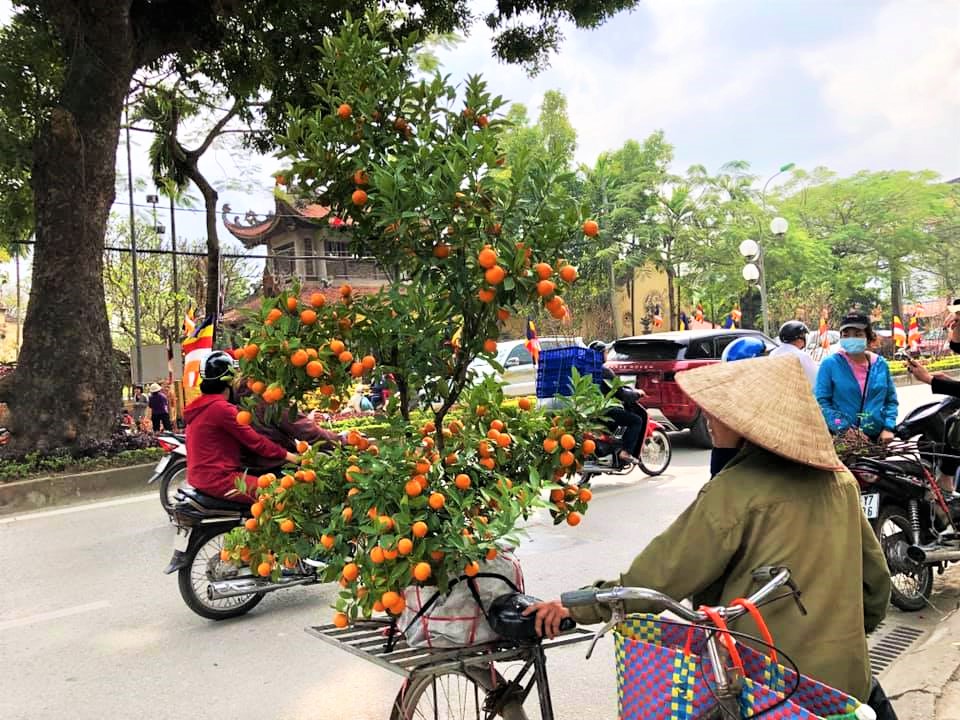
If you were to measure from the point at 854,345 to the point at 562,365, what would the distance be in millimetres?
3820

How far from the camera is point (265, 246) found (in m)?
35.2

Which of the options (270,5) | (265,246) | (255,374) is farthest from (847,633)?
(265,246)

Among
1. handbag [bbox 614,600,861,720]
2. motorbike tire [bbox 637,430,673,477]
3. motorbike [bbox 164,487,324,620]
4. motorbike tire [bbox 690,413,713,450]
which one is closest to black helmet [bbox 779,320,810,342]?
motorbike tire [bbox 637,430,673,477]

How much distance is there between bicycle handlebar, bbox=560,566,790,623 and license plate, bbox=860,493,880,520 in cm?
304

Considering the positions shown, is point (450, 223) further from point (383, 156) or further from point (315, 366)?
point (315, 366)

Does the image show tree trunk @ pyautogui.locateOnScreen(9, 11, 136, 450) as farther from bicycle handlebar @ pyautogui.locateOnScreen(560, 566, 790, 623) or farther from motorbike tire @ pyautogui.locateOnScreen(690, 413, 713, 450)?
bicycle handlebar @ pyautogui.locateOnScreen(560, 566, 790, 623)

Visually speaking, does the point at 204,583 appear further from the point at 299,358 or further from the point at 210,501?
→ the point at 299,358

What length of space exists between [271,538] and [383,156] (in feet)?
3.68

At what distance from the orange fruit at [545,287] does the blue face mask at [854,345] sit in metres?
3.61

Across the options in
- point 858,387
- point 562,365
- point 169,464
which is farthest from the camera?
point 562,365

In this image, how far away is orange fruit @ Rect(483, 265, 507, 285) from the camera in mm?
2100

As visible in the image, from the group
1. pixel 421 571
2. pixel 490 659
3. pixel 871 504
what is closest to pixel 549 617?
pixel 490 659

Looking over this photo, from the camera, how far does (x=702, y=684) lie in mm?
1601

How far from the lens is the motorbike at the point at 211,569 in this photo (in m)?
4.80
